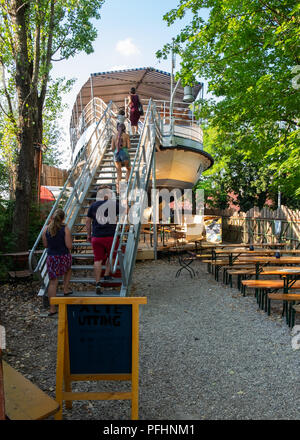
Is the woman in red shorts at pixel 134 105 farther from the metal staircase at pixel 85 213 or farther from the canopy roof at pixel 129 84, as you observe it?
the canopy roof at pixel 129 84

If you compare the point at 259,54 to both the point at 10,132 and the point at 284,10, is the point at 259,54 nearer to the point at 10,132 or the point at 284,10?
the point at 284,10

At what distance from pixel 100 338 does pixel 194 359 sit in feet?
6.42

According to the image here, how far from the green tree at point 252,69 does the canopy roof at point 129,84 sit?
594cm

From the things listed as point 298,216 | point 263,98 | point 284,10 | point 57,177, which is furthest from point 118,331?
point 57,177

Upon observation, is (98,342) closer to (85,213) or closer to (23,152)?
(85,213)

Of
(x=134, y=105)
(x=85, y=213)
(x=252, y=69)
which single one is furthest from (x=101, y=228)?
(x=252, y=69)

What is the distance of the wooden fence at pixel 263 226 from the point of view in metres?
14.8

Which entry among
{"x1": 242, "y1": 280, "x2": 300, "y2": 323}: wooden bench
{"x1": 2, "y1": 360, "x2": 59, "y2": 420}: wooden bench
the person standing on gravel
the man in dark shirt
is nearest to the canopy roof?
the man in dark shirt

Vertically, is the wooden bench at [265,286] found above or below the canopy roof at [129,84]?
below

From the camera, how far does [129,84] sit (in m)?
19.6

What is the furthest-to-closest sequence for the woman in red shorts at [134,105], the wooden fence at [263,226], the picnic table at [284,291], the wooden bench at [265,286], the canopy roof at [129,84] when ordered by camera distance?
the canopy roof at [129,84]
the wooden fence at [263,226]
the woman in red shorts at [134,105]
the wooden bench at [265,286]
the picnic table at [284,291]

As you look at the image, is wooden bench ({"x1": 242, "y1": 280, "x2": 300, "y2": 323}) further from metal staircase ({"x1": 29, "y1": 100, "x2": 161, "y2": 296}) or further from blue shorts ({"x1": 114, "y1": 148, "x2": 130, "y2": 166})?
blue shorts ({"x1": 114, "y1": 148, "x2": 130, "y2": 166})

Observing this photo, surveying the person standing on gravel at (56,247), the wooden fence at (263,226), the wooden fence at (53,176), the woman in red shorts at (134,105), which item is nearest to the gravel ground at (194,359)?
the person standing on gravel at (56,247)

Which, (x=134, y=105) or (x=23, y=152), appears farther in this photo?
(x=134, y=105)
